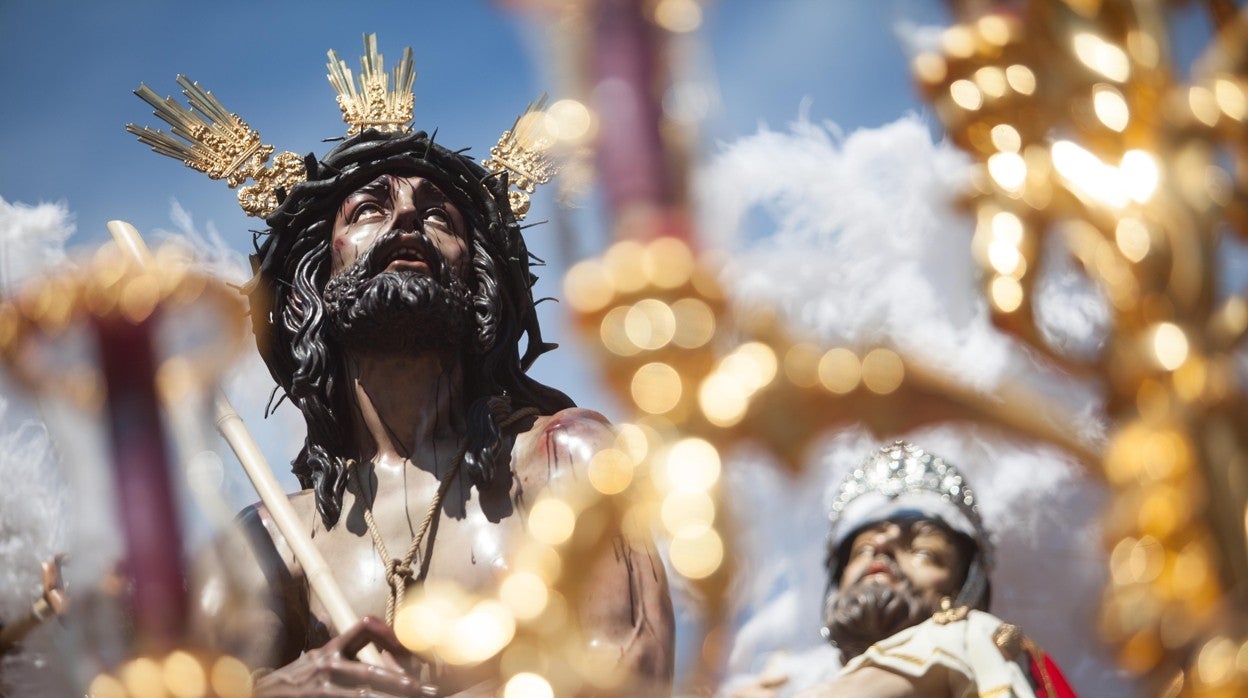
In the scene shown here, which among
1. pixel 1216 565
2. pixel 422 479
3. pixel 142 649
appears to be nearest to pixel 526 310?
pixel 422 479

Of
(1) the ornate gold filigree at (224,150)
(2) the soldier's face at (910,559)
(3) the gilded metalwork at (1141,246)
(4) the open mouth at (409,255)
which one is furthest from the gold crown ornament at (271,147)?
(3) the gilded metalwork at (1141,246)

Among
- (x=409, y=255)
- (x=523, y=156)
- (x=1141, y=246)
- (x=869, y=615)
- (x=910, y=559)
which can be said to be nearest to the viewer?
(x=1141, y=246)

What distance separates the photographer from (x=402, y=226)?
162 inches

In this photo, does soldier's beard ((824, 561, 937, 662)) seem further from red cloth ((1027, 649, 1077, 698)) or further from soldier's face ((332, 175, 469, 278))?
soldier's face ((332, 175, 469, 278))

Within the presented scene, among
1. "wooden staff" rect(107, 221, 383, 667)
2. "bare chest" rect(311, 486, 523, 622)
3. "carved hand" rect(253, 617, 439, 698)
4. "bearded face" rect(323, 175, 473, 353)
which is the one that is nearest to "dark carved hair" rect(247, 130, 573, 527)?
"bearded face" rect(323, 175, 473, 353)

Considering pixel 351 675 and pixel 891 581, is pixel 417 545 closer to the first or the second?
pixel 351 675

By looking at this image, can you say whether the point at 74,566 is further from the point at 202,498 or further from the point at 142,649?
the point at 142,649

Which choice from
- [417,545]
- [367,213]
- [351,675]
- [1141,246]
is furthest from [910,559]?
[1141,246]

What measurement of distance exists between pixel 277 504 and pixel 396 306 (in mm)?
508

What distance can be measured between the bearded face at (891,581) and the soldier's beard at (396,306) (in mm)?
972

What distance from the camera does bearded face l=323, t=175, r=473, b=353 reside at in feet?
13.0

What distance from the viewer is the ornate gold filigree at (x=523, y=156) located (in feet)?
15.0

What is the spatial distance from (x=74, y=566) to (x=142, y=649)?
1.98 ft

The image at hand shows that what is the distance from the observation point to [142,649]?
2.53m
